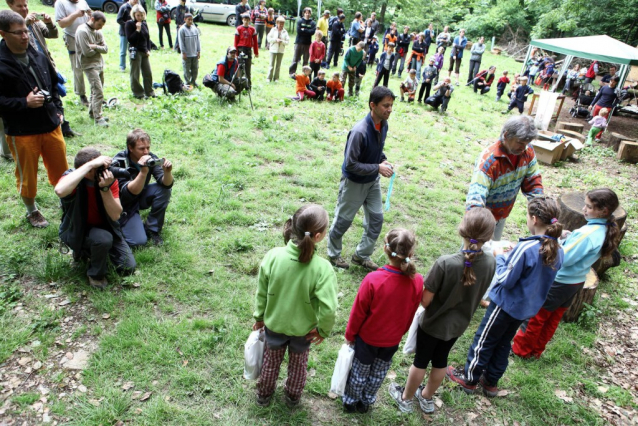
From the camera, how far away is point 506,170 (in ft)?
11.7

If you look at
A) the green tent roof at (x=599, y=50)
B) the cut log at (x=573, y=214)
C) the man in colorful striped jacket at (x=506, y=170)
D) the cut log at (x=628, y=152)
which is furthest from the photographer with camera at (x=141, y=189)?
the green tent roof at (x=599, y=50)

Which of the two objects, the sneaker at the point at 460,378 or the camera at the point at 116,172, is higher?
the camera at the point at 116,172

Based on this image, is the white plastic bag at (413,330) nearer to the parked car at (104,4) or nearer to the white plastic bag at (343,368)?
the white plastic bag at (343,368)

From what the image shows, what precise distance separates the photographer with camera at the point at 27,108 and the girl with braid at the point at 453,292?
396 cm

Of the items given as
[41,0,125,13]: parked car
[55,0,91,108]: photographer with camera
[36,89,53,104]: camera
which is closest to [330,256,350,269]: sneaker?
[36,89,53,104]: camera

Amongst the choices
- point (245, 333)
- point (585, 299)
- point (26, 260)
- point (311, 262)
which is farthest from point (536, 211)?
point (26, 260)

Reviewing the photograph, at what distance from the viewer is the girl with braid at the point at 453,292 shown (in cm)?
256

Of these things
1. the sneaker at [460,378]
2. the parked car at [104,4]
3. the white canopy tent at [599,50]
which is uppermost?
the white canopy tent at [599,50]

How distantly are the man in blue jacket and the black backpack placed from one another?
6422 millimetres

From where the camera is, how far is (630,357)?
3934 mm

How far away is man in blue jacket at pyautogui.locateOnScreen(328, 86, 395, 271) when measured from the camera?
3838 mm

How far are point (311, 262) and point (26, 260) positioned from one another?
3.09 m

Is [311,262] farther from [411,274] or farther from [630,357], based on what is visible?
[630,357]

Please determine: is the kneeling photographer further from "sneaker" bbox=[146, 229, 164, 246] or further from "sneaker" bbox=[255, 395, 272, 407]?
"sneaker" bbox=[255, 395, 272, 407]
